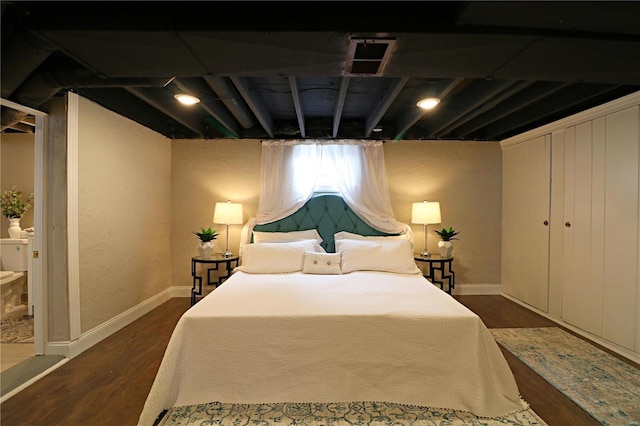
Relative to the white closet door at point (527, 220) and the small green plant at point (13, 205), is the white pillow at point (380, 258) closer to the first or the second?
the white closet door at point (527, 220)

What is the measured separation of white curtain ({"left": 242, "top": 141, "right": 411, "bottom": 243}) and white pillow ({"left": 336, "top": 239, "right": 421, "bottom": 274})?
736 millimetres

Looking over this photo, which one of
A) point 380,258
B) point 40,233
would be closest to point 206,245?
point 40,233

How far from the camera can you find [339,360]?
186 cm

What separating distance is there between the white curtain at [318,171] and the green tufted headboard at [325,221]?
80mm

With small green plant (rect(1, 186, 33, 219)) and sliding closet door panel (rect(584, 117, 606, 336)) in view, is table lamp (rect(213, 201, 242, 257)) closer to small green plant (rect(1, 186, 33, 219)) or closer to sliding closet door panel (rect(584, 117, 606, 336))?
small green plant (rect(1, 186, 33, 219))

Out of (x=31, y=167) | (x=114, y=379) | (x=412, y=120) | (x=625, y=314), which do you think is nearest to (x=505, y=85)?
(x=412, y=120)

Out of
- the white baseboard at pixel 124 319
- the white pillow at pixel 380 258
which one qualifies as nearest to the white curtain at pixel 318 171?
the white pillow at pixel 380 258

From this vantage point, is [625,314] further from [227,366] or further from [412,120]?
[227,366]

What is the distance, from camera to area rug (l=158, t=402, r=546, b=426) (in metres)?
1.75

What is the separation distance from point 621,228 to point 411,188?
6.92 feet

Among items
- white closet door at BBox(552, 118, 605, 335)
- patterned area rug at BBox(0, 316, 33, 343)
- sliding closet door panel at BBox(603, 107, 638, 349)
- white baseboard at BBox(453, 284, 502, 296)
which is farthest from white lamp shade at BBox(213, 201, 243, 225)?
sliding closet door panel at BBox(603, 107, 638, 349)

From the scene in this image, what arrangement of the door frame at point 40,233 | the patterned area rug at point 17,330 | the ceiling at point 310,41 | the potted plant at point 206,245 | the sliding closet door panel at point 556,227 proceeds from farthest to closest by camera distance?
the potted plant at point 206,245 < the sliding closet door panel at point 556,227 < the patterned area rug at point 17,330 < the door frame at point 40,233 < the ceiling at point 310,41

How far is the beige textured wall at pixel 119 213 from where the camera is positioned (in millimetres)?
2635

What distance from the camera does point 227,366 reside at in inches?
73.2
